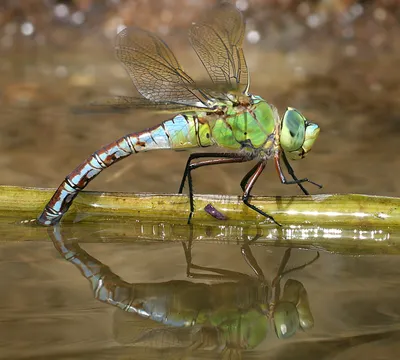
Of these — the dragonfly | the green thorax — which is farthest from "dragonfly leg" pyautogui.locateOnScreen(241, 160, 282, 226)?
the green thorax

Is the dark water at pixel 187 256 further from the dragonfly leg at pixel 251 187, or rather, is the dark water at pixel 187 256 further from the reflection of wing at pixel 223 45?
the reflection of wing at pixel 223 45

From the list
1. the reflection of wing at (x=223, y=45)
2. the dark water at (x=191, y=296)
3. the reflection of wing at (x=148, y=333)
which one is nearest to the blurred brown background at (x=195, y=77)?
the reflection of wing at (x=223, y=45)

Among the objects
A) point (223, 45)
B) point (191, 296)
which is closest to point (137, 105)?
point (223, 45)

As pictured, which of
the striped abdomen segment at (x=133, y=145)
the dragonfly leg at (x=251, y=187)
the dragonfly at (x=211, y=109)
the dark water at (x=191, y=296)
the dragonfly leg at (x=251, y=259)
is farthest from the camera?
the dragonfly at (x=211, y=109)

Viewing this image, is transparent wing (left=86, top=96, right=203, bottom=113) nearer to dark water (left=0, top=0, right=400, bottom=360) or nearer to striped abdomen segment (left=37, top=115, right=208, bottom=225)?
striped abdomen segment (left=37, top=115, right=208, bottom=225)

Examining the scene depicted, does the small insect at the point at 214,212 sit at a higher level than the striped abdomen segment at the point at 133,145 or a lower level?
lower

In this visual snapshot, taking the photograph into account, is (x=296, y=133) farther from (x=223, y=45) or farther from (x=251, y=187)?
(x=223, y=45)
